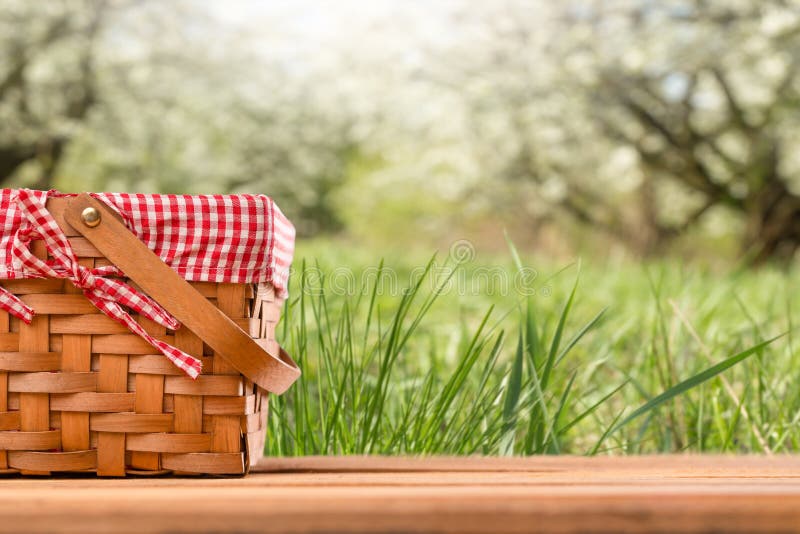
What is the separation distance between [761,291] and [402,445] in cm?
202

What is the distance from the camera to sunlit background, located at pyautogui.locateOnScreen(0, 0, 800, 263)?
20.6ft

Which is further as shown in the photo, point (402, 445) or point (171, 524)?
point (402, 445)

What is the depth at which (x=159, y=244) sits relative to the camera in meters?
0.69

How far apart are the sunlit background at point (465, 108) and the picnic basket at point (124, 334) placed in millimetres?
3874

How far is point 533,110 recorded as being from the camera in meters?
6.79

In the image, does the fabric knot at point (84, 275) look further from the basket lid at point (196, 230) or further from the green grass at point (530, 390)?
the green grass at point (530, 390)

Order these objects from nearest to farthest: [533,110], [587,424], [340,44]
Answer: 1. [587,424]
2. [533,110]
3. [340,44]

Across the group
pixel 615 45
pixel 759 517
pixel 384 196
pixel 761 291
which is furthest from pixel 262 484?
pixel 384 196

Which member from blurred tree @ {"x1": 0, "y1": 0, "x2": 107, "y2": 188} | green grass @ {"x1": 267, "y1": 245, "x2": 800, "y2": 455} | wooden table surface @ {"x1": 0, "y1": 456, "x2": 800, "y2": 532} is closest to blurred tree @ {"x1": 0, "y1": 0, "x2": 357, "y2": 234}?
blurred tree @ {"x1": 0, "y1": 0, "x2": 107, "y2": 188}

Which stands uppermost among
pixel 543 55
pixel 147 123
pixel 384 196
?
pixel 543 55

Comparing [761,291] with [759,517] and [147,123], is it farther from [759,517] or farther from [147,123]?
[147,123]

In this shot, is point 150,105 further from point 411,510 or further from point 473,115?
point 411,510

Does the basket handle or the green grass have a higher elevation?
the basket handle

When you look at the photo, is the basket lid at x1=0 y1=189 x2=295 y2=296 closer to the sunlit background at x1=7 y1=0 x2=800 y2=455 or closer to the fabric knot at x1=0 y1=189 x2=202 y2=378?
the fabric knot at x1=0 y1=189 x2=202 y2=378
